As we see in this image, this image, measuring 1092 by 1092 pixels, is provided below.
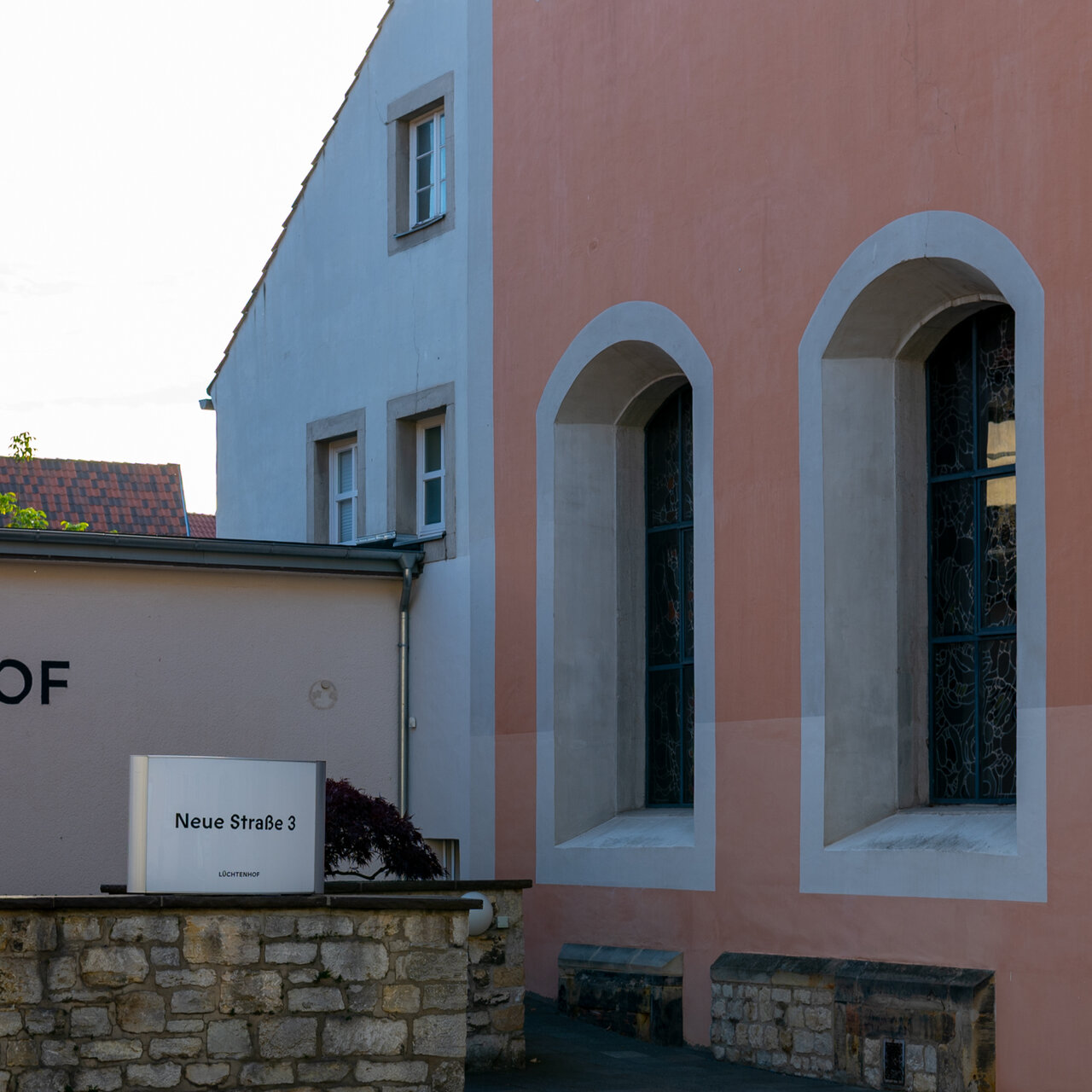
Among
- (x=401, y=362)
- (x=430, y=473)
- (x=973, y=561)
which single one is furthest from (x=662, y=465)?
(x=973, y=561)

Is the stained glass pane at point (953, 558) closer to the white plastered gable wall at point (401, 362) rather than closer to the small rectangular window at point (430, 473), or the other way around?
the white plastered gable wall at point (401, 362)

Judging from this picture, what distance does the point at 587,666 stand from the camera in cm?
1570

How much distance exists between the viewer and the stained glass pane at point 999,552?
12.5m

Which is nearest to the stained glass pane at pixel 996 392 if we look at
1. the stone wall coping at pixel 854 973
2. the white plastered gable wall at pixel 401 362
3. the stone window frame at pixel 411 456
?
the stone wall coping at pixel 854 973

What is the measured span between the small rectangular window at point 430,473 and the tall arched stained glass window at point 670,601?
8.71 feet

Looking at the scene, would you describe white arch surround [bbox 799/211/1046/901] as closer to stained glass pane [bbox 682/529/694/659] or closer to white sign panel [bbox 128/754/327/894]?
stained glass pane [bbox 682/529/694/659]

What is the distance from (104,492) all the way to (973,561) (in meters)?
28.0

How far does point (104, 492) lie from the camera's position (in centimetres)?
3828

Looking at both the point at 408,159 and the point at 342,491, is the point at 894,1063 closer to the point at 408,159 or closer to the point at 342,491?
the point at 342,491

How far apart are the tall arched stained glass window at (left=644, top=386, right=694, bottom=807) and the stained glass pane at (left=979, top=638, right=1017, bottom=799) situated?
3136 millimetres

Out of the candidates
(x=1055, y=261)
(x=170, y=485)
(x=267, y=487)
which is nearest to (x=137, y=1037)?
(x=1055, y=261)

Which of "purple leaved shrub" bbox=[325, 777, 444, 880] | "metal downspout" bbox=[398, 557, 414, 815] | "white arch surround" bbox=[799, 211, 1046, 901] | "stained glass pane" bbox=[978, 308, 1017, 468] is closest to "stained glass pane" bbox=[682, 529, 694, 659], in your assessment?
"white arch surround" bbox=[799, 211, 1046, 901]

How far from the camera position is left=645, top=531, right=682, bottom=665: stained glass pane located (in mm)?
15531

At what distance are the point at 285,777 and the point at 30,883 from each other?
6.01 meters
